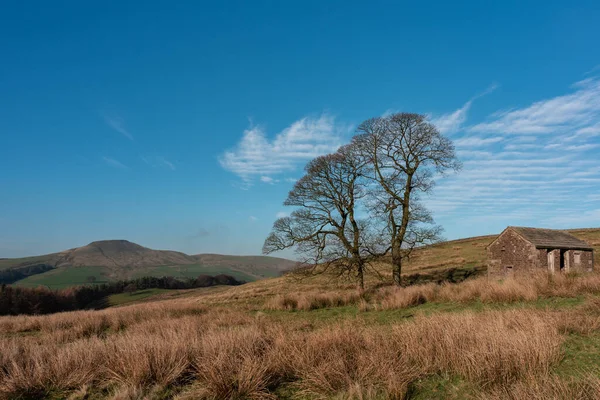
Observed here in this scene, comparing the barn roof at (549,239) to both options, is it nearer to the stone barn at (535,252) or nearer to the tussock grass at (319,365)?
the stone barn at (535,252)

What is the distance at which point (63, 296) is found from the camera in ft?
236

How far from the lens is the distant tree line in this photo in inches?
2296

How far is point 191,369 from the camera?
17.1 feet

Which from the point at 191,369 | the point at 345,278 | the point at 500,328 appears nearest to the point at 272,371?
the point at 191,369

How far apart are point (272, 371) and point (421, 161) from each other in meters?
19.4

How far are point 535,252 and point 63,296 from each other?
8317 centimetres

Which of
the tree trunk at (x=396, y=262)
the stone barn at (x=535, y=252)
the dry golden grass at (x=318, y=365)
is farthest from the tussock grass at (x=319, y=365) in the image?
the stone barn at (x=535, y=252)

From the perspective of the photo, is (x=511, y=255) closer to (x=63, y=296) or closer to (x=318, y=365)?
(x=318, y=365)

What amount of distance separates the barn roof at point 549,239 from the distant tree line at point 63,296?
69.0m

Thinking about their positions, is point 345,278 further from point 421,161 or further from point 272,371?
point 272,371

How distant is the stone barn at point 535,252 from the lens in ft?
84.2

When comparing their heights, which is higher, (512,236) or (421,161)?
(421,161)

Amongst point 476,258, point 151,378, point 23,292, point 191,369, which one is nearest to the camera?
point 151,378

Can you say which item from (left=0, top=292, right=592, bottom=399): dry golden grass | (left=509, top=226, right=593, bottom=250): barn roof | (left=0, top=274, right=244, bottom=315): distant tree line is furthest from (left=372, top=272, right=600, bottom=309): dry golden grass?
(left=0, top=274, right=244, bottom=315): distant tree line
